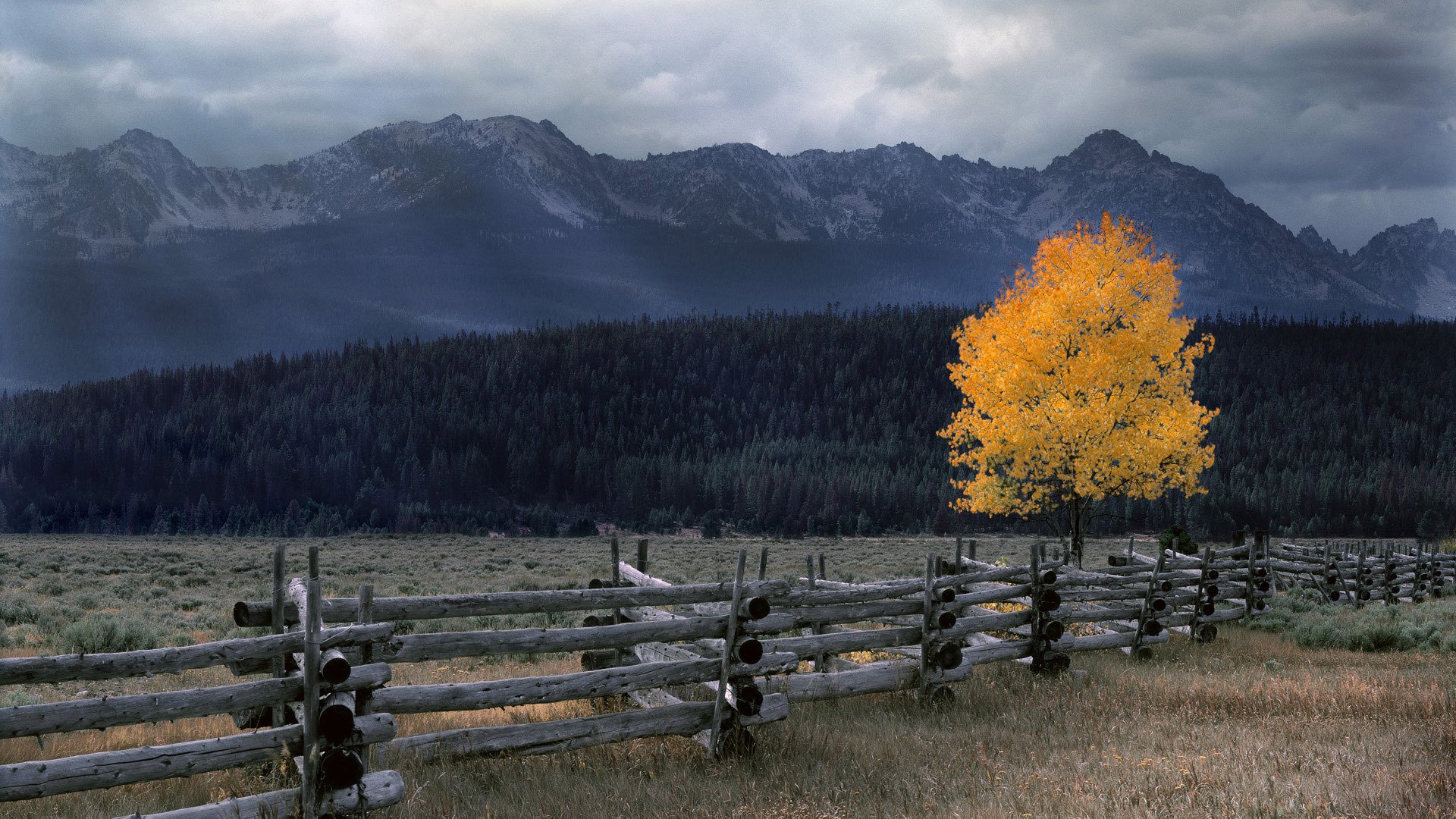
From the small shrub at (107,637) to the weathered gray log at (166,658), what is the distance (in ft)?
40.8

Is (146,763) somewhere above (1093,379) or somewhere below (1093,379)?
below

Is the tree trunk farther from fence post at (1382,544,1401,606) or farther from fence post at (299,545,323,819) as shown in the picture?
fence post at (299,545,323,819)

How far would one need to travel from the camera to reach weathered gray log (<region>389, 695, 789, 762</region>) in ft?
24.6

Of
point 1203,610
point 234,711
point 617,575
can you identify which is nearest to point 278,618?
point 234,711

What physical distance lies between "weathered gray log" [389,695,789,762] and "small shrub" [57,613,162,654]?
39.9 feet

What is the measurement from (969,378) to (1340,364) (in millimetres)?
177346

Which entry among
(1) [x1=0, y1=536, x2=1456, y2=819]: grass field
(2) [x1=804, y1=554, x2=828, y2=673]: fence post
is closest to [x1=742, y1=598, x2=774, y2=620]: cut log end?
(1) [x1=0, y1=536, x2=1456, y2=819]: grass field

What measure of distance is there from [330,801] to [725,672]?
3.48 m

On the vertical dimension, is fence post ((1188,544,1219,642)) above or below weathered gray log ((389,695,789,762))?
below

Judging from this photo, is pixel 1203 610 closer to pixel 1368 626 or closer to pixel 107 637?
pixel 1368 626

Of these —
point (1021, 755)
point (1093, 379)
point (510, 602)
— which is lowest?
point (1021, 755)

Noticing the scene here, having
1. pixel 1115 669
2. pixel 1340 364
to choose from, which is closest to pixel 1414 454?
pixel 1340 364

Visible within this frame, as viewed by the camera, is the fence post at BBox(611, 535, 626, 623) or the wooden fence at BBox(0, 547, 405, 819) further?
the fence post at BBox(611, 535, 626, 623)

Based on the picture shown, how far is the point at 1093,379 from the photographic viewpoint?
19.2m
